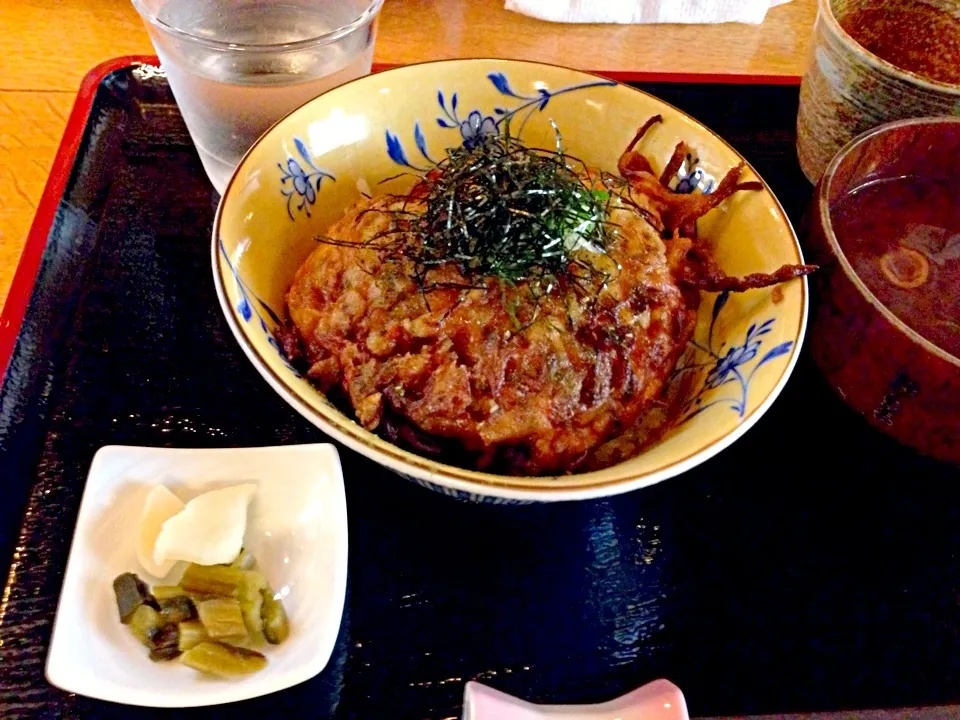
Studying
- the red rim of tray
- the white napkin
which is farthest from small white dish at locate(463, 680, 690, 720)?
the white napkin

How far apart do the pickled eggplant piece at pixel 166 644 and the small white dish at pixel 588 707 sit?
1.79 feet

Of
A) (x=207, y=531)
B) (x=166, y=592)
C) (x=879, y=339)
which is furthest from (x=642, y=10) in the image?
(x=166, y=592)

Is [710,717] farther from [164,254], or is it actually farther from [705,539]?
[164,254]

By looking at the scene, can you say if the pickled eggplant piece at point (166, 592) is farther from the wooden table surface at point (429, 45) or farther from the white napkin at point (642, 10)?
the white napkin at point (642, 10)

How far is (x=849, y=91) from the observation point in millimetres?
2092

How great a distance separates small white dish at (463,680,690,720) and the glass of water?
1388 millimetres

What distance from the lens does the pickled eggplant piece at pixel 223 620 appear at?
1329 mm

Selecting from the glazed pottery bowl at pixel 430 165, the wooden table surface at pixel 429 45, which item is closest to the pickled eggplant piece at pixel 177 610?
the glazed pottery bowl at pixel 430 165

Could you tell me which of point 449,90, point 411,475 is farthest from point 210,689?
point 449,90

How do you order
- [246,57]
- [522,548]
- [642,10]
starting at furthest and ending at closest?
[642,10]
[246,57]
[522,548]

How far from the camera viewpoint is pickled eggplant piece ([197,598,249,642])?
4.36 ft

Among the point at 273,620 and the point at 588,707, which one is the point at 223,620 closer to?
the point at 273,620

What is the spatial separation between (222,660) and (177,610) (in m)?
0.14

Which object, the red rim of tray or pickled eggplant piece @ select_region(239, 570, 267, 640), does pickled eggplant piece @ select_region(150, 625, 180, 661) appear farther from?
the red rim of tray
